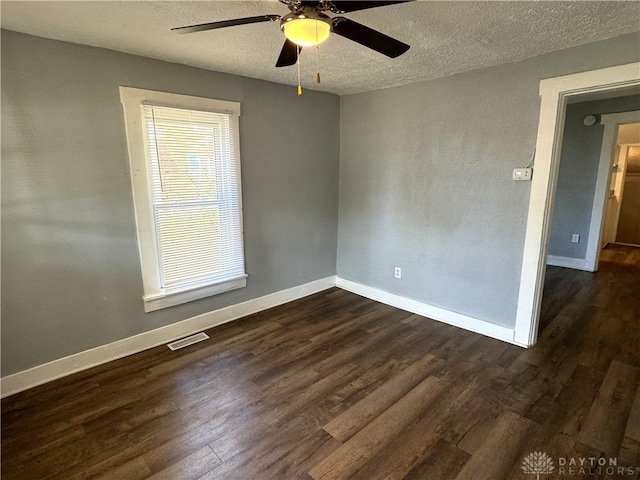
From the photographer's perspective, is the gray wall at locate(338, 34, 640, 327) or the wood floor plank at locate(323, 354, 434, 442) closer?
the wood floor plank at locate(323, 354, 434, 442)

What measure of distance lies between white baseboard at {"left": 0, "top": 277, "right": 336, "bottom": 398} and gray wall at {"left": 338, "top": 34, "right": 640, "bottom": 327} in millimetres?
1236

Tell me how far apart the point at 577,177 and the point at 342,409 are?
5.00m

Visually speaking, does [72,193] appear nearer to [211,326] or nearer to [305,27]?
[211,326]

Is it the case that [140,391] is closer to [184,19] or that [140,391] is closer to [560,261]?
[184,19]

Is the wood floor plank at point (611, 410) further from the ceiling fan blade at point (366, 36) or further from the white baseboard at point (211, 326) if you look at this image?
the ceiling fan blade at point (366, 36)

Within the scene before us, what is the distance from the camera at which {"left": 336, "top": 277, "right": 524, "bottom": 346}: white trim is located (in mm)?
3000

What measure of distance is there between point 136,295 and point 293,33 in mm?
2335

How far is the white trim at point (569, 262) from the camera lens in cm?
493

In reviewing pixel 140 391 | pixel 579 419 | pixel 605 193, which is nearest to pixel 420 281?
pixel 579 419

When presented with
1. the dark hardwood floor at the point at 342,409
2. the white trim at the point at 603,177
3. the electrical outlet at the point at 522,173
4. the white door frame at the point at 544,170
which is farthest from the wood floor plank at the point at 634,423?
the white trim at the point at 603,177

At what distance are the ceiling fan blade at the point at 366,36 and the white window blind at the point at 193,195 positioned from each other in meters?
1.76

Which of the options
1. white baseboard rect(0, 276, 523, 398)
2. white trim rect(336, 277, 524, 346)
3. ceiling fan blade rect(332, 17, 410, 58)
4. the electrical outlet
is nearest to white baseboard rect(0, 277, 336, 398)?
white baseboard rect(0, 276, 523, 398)

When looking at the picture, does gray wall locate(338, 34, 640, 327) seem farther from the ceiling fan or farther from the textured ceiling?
the ceiling fan

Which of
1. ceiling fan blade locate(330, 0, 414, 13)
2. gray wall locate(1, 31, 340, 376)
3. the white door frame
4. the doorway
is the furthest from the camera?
the doorway
